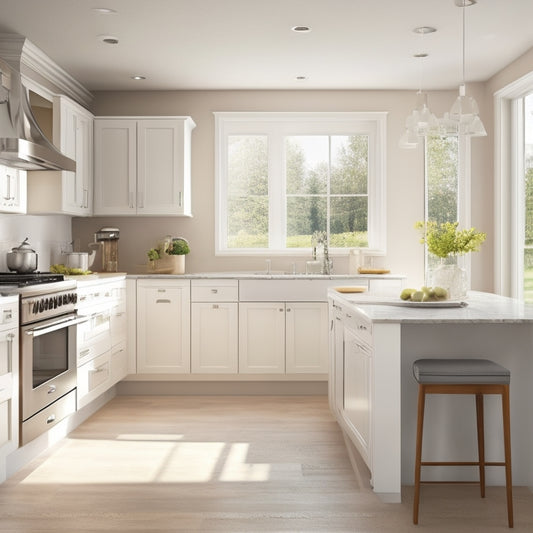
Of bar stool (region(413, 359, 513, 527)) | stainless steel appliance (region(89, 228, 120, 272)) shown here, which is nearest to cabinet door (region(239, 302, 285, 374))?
stainless steel appliance (region(89, 228, 120, 272))

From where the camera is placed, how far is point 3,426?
311cm

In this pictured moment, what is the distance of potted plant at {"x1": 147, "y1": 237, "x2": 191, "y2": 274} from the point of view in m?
5.47

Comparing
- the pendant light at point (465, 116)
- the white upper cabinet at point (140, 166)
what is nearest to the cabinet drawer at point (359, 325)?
the pendant light at point (465, 116)

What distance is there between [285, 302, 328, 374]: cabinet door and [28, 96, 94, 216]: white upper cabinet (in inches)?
73.7

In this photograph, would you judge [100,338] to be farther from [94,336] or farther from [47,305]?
[47,305]

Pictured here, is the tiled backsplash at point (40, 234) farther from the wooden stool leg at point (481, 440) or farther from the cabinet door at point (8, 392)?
the wooden stool leg at point (481, 440)

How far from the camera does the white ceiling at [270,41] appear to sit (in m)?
3.85

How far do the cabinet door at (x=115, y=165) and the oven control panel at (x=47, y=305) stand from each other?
162cm

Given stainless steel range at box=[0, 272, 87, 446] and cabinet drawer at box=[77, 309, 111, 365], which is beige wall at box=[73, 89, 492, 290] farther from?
stainless steel range at box=[0, 272, 87, 446]

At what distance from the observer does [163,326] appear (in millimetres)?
5191

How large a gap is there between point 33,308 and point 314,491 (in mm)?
→ 1712

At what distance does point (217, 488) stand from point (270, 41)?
Answer: 2956 mm

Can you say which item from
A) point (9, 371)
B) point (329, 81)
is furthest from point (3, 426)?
point (329, 81)

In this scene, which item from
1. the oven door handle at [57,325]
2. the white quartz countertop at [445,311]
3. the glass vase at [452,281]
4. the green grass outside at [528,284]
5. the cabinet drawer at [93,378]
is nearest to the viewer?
the white quartz countertop at [445,311]
